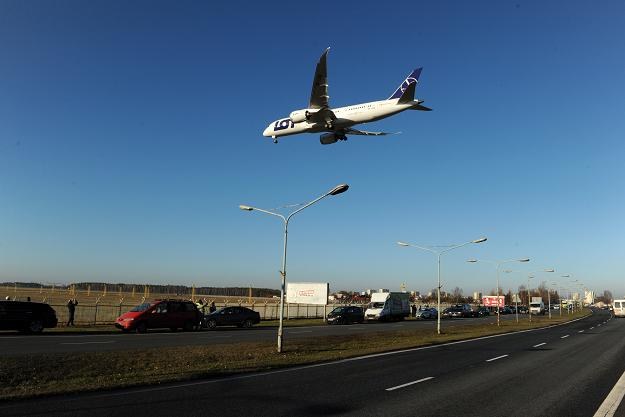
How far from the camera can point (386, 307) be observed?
55.9m

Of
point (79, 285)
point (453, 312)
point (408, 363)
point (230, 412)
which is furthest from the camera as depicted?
point (79, 285)

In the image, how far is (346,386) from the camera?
42.1 ft

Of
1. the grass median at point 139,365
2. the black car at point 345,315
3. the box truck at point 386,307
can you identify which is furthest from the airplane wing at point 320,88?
the box truck at point 386,307

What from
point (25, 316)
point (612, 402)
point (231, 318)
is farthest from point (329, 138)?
point (231, 318)

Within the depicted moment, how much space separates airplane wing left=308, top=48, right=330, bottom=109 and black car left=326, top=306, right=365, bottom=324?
3047cm

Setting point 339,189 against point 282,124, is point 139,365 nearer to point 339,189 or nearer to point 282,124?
point 339,189

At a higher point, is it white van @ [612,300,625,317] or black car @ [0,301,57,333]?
white van @ [612,300,625,317]

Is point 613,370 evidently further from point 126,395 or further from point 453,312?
point 453,312

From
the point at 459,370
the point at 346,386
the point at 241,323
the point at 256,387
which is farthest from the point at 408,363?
the point at 241,323

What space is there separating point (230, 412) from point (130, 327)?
24.0 meters

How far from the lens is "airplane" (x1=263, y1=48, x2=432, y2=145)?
22.8 meters

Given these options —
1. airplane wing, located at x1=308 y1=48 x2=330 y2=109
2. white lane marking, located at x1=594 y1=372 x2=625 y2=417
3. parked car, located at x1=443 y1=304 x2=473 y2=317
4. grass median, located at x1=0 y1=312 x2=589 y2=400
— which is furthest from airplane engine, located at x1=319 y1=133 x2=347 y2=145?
parked car, located at x1=443 y1=304 x2=473 y2=317

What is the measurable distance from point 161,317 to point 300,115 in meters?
16.2

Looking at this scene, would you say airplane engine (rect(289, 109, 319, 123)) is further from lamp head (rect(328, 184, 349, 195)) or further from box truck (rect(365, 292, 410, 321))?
box truck (rect(365, 292, 410, 321))
